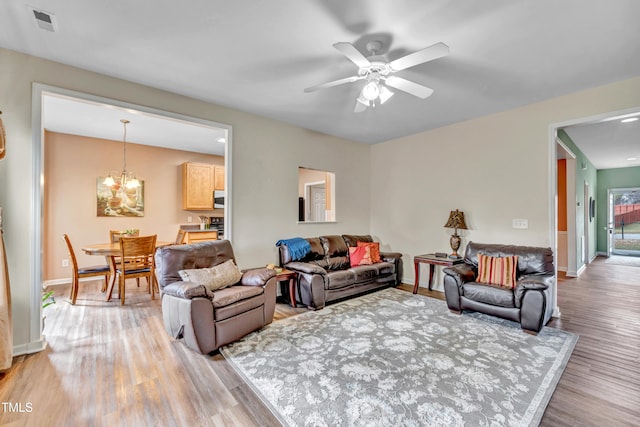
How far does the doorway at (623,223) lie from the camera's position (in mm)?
8500

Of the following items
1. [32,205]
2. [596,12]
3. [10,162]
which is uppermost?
[596,12]

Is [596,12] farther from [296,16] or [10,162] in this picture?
[10,162]

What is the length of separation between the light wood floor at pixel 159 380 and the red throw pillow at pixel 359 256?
249 centimetres

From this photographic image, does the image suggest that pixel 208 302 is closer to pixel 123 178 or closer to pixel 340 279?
pixel 340 279

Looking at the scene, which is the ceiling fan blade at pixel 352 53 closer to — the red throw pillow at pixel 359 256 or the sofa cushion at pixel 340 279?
the sofa cushion at pixel 340 279

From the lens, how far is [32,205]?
2607mm

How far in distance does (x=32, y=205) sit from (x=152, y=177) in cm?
350

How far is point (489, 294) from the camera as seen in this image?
10.6 feet

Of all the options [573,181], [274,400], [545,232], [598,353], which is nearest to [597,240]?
[573,181]

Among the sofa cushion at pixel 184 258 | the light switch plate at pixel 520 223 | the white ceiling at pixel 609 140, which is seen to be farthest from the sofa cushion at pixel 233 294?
the white ceiling at pixel 609 140

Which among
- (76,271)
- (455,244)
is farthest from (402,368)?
(76,271)

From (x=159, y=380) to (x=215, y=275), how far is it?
1067 millimetres

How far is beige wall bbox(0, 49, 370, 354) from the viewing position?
254 cm

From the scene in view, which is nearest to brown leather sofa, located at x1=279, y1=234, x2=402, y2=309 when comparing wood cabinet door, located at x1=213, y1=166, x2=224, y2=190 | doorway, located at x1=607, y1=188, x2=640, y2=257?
wood cabinet door, located at x1=213, y1=166, x2=224, y2=190
